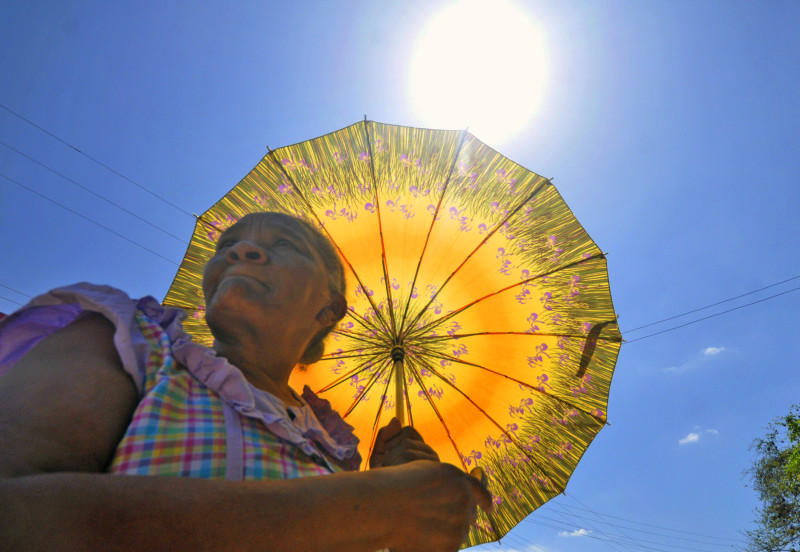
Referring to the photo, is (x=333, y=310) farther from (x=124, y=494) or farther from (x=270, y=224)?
(x=124, y=494)

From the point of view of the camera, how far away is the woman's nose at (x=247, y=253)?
157cm

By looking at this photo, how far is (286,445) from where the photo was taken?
1129 millimetres

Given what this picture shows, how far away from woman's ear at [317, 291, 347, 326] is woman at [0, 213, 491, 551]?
352 millimetres

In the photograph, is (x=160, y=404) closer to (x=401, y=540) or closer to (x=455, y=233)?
(x=401, y=540)

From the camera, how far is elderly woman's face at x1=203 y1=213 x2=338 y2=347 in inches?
58.5

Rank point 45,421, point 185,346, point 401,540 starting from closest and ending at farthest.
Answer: point 45,421 < point 401,540 < point 185,346

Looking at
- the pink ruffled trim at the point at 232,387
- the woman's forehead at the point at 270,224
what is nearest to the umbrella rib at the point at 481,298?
the woman's forehead at the point at 270,224

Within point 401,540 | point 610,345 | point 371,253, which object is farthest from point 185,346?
point 610,345

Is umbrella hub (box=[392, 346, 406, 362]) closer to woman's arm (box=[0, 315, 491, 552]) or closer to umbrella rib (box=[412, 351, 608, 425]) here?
umbrella rib (box=[412, 351, 608, 425])

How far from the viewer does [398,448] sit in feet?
5.71

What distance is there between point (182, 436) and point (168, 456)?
0.16 feet

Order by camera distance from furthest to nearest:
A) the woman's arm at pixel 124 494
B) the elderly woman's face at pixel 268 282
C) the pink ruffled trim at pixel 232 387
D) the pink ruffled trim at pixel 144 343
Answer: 1. the elderly woman's face at pixel 268 282
2. the pink ruffled trim at pixel 232 387
3. the pink ruffled trim at pixel 144 343
4. the woman's arm at pixel 124 494

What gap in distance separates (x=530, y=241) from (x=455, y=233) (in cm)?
50

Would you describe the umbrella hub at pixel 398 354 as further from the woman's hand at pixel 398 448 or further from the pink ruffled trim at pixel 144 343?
the pink ruffled trim at pixel 144 343
